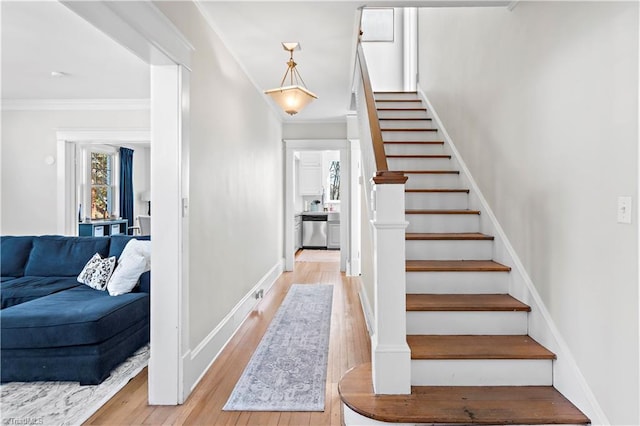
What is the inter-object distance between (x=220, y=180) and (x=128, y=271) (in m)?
1.12

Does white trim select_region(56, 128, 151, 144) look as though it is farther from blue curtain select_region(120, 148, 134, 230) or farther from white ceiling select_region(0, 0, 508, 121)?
blue curtain select_region(120, 148, 134, 230)

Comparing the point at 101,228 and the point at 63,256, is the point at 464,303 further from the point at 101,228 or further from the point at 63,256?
the point at 101,228

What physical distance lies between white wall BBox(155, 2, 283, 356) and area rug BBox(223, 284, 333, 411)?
44 centimetres

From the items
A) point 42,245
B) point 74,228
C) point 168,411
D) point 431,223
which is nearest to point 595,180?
point 431,223

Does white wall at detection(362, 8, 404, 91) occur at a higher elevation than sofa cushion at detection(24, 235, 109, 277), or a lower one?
higher

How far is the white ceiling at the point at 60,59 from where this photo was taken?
2.79 m

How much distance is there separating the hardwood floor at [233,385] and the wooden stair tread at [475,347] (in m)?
0.62

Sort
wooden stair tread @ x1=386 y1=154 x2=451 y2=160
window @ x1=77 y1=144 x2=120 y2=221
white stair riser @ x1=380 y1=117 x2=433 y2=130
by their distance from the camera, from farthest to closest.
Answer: window @ x1=77 y1=144 x2=120 y2=221 < white stair riser @ x1=380 y1=117 x2=433 y2=130 < wooden stair tread @ x1=386 y1=154 x2=451 y2=160

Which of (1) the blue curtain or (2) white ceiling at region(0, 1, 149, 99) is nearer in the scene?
(2) white ceiling at region(0, 1, 149, 99)

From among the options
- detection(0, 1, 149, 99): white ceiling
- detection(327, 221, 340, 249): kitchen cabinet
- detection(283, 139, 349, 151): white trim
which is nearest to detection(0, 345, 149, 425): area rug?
detection(0, 1, 149, 99): white ceiling

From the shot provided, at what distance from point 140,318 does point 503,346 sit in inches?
106

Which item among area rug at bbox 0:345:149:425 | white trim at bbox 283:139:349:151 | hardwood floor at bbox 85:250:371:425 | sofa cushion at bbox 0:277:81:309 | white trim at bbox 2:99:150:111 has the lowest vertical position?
area rug at bbox 0:345:149:425

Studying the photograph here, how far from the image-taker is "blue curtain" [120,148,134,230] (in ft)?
27.8

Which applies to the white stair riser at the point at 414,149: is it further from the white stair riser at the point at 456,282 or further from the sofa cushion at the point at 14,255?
the sofa cushion at the point at 14,255
